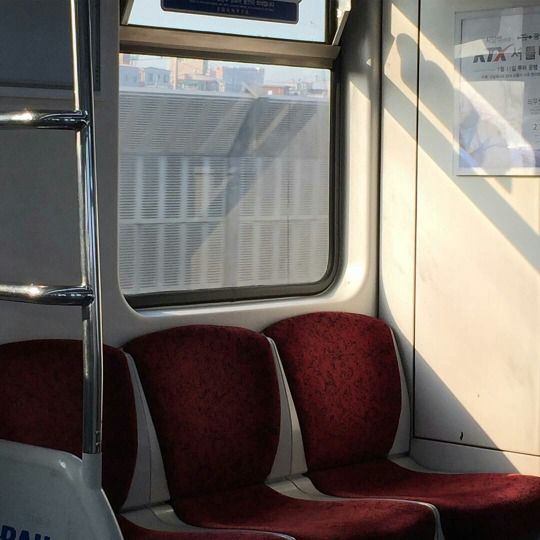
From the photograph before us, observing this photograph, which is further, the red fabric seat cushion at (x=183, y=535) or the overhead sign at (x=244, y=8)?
the overhead sign at (x=244, y=8)

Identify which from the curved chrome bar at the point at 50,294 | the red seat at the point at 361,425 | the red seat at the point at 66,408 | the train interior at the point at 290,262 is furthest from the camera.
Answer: the red seat at the point at 361,425

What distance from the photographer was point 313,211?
14.4ft

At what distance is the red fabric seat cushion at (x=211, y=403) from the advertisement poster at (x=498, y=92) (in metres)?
1.08

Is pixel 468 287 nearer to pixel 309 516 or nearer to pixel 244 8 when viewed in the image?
pixel 309 516

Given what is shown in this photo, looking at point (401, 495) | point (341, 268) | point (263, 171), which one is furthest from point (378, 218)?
point (401, 495)

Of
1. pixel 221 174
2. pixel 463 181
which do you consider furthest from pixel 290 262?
pixel 463 181

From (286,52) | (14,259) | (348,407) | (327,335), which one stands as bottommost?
(348,407)

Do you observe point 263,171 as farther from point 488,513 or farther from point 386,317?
point 488,513

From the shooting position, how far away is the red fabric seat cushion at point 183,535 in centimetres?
312

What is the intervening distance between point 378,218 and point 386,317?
0.40 meters

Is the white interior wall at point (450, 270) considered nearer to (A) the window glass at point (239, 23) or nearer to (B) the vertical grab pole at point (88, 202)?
(A) the window glass at point (239, 23)

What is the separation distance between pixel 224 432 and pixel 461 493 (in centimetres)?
83

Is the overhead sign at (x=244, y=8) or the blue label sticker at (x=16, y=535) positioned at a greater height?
the overhead sign at (x=244, y=8)

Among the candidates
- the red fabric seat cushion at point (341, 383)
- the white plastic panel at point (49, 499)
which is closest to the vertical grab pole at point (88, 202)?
the white plastic panel at point (49, 499)
